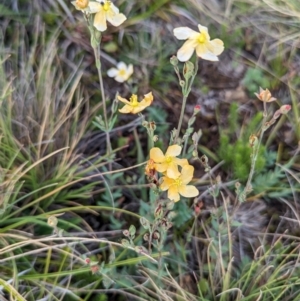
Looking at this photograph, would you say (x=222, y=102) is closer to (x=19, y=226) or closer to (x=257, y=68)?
(x=257, y=68)

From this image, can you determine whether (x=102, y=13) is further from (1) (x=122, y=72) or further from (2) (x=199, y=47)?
(1) (x=122, y=72)

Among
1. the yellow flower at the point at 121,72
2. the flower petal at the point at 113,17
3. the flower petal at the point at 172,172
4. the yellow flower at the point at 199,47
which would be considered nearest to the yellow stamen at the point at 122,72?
the yellow flower at the point at 121,72

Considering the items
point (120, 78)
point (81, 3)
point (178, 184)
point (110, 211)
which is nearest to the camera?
point (81, 3)

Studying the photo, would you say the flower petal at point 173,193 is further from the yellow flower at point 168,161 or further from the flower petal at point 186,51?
the flower petal at point 186,51

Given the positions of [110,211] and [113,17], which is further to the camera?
[110,211]

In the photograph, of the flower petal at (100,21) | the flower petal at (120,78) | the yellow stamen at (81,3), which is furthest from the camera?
the flower petal at (120,78)

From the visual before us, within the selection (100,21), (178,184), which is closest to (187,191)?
(178,184)

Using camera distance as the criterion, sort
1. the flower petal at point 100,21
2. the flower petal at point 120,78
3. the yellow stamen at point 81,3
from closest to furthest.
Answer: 1. the yellow stamen at point 81,3
2. the flower petal at point 100,21
3. the flower petal at point 120,78
